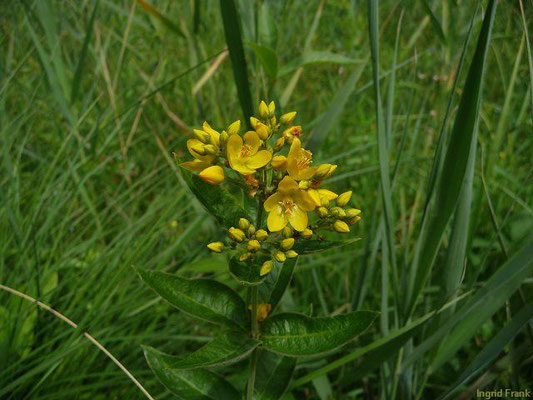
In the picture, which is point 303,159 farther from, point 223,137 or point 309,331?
point 309,331

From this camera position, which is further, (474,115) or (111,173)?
(111,173)

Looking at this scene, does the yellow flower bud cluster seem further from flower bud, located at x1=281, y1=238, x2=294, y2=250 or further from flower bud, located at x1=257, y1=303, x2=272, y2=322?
flower bud, located at x1=257, y1=303, x2=272, y2=322

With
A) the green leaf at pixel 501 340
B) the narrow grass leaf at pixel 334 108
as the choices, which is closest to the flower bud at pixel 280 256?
the green leaf at pixel 501 340

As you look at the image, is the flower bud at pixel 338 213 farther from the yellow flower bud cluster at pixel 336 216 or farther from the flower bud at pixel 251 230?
the flower bud at pixel 251 230

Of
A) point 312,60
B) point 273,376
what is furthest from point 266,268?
point 312,60

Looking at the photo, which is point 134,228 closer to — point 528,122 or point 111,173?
point 111,173

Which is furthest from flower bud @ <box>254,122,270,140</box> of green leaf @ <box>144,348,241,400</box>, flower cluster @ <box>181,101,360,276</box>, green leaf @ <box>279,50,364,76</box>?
green leaf @ <box>279,50,364,76</box>

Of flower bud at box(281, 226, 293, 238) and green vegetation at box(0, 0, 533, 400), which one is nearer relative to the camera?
flower bud at box(281, 226, 293, 238)

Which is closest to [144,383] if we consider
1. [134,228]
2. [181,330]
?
[181,330]

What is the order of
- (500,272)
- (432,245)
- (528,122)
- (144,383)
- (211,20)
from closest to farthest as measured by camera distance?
(500,272)
(432,245)
(144,383)
(528,122)
(211,20)
